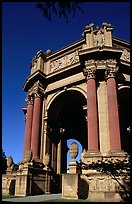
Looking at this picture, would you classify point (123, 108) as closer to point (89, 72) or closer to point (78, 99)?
point (78, 99)

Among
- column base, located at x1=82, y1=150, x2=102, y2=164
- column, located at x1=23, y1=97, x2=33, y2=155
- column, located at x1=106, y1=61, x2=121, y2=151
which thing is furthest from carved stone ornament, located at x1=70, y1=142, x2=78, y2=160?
column, located at x1=23, y1=97, x2=33, y2=155

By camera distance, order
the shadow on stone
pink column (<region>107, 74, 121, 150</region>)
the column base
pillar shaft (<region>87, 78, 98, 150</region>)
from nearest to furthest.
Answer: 1. the shadow on stone
2. the column base
3. pink column (<region>107, 74, 121, 150</region>)
4. pillar shaft (<region>87, 78, 98, 150</region>)

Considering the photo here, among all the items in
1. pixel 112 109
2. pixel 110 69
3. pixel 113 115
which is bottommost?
pixel 113 115

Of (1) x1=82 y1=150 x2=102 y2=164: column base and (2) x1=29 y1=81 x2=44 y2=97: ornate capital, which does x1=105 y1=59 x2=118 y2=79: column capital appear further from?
(2) x1=29 y1=81 x2=44 y2=97: ornate capital

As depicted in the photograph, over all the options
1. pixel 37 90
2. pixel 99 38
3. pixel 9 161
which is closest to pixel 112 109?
pixel 99 38

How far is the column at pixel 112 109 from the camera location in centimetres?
1861

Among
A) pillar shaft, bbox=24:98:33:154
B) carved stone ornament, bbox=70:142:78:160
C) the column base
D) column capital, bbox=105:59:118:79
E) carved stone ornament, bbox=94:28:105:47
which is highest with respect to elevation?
carved stone ornament, bbox=94:28:105:47

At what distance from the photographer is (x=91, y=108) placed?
20.2m

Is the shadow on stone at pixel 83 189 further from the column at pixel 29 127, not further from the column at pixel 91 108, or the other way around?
the column at pixel 29 127

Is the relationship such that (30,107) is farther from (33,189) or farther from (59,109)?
(33,189)

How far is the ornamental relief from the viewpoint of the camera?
25.7 metres

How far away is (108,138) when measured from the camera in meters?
19.6

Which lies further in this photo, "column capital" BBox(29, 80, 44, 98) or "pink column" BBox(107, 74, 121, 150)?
"column capital" BBox(29, 80, 44, 98)

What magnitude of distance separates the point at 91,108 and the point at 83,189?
296 inches
